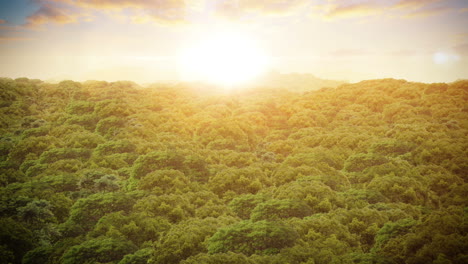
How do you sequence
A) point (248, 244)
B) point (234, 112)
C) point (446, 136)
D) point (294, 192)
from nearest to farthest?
point (248, 244) < point (294, 192) < point (446, 136) < point (234, 112)

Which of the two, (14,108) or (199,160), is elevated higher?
(14,108)

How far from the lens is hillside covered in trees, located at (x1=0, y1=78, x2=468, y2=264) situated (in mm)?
23734

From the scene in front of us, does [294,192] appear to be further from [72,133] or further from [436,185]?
[72,133]

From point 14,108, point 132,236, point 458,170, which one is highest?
point 14,108

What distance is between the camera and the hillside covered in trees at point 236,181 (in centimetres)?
2373

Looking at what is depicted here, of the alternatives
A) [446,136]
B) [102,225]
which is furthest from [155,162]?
[446,136]

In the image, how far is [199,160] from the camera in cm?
4194

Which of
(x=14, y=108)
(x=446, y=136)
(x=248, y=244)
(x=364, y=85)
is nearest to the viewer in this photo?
(x=248, y=244)

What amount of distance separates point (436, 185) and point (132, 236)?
3308 centimetres

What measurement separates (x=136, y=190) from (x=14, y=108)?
42845 millimetres

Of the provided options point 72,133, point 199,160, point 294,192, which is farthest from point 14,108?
point 294,192

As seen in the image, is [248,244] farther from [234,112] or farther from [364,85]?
[364,85]

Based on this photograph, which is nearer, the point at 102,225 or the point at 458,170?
the point at 102,225

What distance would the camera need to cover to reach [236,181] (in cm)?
3728
